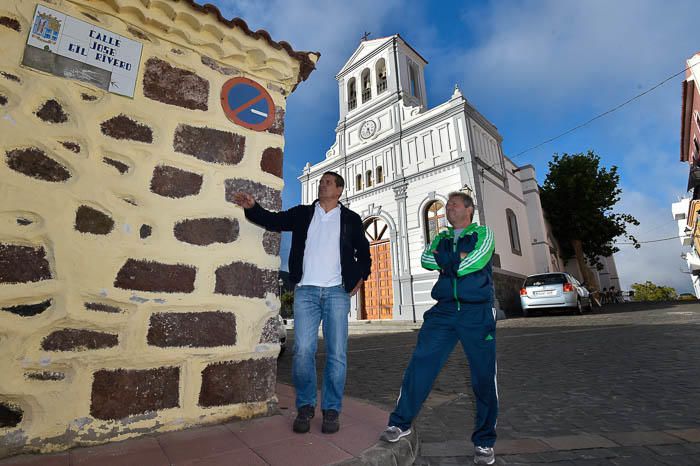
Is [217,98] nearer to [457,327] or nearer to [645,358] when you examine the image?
[457,327]

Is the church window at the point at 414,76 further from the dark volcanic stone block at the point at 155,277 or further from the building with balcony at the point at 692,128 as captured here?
the dark volcanic stone block at the point at 155,277

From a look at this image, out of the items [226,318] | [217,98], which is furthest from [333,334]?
[217,98]

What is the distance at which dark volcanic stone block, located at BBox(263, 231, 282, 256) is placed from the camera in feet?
8.68

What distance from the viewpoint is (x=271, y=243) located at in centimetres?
267

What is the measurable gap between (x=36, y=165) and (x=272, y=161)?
1.40 metres

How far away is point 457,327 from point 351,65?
71.5ft

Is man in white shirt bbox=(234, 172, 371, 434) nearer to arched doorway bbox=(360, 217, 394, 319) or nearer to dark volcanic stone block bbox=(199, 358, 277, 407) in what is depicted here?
dark volcanic stone block bbox=(199, 358, 277, 407)

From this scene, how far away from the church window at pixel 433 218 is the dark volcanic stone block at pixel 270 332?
43.5 feet

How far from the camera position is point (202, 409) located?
2234 mm

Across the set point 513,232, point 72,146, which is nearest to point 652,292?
point 513,232

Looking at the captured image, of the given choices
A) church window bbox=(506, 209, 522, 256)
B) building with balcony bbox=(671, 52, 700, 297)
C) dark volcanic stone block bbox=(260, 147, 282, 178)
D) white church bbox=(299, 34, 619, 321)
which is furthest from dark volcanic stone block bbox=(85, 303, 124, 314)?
church window bbox=(506, 209, 522, 256)

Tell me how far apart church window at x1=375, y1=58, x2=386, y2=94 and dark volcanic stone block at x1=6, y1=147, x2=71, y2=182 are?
62.8 ft

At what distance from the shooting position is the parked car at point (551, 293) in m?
11.5

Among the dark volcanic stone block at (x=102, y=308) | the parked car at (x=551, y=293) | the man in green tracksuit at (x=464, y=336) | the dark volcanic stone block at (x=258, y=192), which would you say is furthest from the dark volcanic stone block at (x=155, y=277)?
the parked car at (x=551, y=293)
